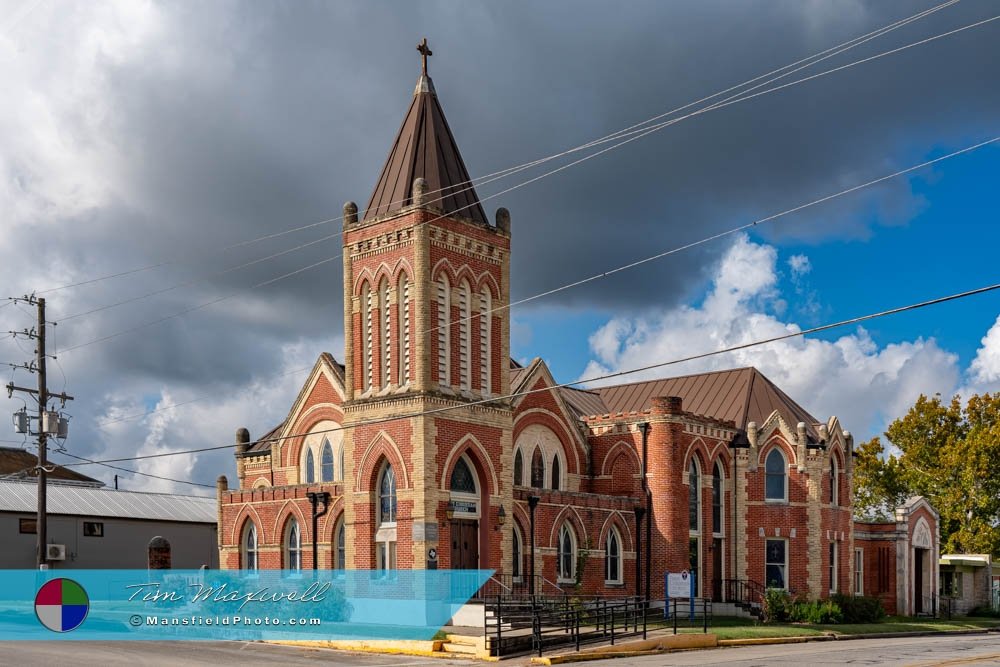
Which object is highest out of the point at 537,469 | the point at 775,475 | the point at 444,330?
the point at 444,330

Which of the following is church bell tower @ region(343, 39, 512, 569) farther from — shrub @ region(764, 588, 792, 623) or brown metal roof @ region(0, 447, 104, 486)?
brown metal roof @ region(0, 447, 104, 486)

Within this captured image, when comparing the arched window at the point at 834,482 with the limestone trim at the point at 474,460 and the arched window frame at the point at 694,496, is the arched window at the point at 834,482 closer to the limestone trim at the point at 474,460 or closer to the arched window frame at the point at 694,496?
the arched window frame at the point at 694,496

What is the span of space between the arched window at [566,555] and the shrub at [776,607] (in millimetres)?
7754

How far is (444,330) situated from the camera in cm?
3466

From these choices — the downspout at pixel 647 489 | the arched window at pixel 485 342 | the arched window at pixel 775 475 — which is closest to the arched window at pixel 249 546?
the arched window at pixel 485 342

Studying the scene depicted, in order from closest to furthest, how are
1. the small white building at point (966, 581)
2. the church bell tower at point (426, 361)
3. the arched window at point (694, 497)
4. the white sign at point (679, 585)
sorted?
the white sign at point (679, 585) → the church bell tower at point (426, 361) → the arched window at point (694, 497) → the small white building at point (966, 581)

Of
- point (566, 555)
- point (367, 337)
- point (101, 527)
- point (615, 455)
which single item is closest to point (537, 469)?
point (615, 455)

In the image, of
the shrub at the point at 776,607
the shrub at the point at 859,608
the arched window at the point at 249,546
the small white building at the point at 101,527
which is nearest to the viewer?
the shrub at the point at 776,607

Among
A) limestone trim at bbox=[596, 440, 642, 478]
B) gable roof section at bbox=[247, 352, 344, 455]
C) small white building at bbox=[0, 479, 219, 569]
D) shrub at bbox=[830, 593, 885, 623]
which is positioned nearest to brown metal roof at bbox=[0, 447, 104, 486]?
small white building at bbox=[0, 479, 219, 569]

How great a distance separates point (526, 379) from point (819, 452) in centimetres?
1224

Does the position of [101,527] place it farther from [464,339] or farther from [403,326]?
[464,339]

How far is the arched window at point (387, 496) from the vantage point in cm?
3434

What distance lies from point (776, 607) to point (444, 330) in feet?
54.8

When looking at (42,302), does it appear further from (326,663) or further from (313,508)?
(326,663)
